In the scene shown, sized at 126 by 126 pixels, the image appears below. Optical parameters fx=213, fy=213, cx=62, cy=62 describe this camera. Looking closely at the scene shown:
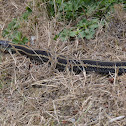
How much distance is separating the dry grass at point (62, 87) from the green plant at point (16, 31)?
246mm

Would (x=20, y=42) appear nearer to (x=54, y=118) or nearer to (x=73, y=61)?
(x=73, y=61)

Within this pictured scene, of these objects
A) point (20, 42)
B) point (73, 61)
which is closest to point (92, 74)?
point (73, 61)

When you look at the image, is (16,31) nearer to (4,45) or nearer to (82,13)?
(4,45)

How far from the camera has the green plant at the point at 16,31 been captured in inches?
207

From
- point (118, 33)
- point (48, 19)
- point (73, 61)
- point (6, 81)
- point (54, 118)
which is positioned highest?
point (48, 19)

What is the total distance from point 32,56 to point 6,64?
0.60 metres

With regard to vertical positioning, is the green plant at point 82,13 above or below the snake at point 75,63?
above

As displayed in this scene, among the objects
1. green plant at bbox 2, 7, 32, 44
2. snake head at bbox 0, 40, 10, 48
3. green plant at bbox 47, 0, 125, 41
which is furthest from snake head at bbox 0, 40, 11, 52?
green plant at bbox 47, 0, 125, 41

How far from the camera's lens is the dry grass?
3404 mm

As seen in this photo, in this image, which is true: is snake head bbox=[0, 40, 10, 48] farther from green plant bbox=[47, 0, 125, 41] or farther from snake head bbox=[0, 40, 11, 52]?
green plant bbox=[47, 0, 125, 41]

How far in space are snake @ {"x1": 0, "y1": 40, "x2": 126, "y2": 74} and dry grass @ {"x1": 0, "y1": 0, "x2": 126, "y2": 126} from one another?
0.12 meters

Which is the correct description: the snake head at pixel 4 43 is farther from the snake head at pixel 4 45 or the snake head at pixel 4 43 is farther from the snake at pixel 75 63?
the snake at pixel 75 63

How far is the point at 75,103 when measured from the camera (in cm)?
360

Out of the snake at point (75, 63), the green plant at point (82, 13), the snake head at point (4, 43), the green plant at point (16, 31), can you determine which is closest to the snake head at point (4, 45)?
the snake head at point (4, 43)
